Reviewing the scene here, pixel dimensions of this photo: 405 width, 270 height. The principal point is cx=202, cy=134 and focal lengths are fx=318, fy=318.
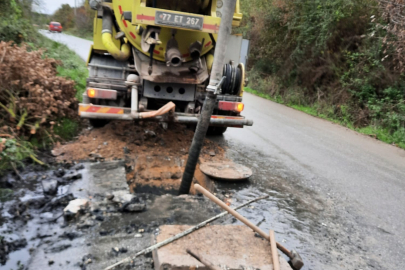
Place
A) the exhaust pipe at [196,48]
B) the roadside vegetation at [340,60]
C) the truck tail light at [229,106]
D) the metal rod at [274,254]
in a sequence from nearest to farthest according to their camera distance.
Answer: the metal rod at [274,254] < the exhaust pipe at [196,48] < the truck tail light at [229,106] < the roadside vegetation at [340,60]

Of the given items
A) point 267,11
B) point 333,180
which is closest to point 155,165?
point 333,180

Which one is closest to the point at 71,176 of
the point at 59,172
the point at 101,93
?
the point at 59,172

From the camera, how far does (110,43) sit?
16.9 feet

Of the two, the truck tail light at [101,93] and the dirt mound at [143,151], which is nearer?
the dirt mound at [143,151]

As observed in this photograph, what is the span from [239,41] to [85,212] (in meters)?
4.65

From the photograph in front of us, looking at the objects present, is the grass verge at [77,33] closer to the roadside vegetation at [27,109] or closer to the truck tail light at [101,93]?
the roadside vegetation at [27,109]

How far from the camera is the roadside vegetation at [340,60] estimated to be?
10.1 m

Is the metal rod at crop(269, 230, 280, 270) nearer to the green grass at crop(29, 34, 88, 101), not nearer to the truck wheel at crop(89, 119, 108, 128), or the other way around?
the truck wheel at crop(89, 119, 108, 128)

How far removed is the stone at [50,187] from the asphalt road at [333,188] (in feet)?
8.61

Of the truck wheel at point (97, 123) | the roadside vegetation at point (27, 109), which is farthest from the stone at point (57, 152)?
the truck wheel at point (97, 123)

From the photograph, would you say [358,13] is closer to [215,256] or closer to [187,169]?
[187,169]

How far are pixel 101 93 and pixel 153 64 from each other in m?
0.95

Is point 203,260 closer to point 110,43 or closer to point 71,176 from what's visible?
point 71,176

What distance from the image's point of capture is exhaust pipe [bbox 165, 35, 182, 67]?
188 inches
